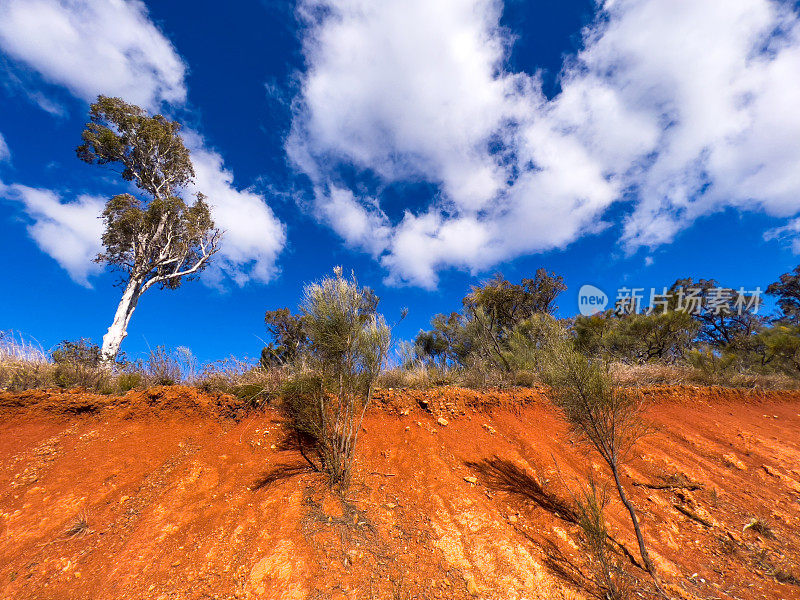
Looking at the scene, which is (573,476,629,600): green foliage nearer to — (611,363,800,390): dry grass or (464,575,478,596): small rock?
(464,575,478,596): small rock

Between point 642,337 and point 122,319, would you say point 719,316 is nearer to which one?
point 642,337

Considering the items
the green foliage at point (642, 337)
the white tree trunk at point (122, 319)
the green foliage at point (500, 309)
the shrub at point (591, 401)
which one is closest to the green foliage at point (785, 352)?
the green foliage at point (642, 337)

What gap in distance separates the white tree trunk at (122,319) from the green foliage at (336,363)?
8.65m

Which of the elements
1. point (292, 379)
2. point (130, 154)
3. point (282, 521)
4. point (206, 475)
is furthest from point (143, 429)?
point (130, 154)

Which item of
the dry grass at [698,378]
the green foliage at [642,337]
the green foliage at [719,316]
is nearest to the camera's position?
the dry grass at [698,378]

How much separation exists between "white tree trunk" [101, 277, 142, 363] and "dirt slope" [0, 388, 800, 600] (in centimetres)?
645

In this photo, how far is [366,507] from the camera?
367 centimetres

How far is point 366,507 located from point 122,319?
12.3 m

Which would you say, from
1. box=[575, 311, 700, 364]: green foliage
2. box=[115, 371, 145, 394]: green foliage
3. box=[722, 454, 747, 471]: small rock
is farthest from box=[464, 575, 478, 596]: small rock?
box=[575, 311, 700, 364]: green foliage

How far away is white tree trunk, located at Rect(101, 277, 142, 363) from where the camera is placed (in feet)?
32.3

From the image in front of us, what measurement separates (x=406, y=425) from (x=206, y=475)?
322 centimetres

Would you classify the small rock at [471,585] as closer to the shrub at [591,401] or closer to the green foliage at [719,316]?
the shrub at [591,401]

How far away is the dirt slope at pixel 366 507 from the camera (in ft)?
9.05

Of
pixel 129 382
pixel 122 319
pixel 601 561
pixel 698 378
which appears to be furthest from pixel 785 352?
pixel 122 319
